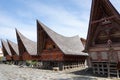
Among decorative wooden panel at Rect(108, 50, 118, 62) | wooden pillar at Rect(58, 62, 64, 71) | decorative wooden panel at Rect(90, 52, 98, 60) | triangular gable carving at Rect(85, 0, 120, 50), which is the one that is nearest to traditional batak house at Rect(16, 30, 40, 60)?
wooden pillar at Rect(58, 62, 64, 71)

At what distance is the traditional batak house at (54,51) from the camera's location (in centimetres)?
2779

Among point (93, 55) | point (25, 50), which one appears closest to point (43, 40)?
point (25, 50)

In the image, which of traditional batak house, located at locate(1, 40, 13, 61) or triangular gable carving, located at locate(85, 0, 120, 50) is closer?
triangular gable carving, located at locate(85, 0, 120, 50)

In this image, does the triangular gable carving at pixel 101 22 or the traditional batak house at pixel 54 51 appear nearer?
the triangular gable carving at pixel 101 22

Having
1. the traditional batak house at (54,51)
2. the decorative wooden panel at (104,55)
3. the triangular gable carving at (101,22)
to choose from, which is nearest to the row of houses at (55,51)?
the traditional batak house at (54,51)

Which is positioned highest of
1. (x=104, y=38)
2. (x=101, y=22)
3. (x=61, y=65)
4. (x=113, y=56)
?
(x=101, y=22)

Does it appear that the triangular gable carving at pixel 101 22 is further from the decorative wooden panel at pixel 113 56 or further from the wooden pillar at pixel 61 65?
the wooden pillar at pixel 61 65

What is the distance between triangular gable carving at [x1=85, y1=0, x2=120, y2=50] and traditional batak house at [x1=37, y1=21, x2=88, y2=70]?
6.52 metres

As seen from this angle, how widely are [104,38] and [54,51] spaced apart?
36.9 ft

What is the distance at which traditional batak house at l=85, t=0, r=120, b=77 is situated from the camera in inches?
723

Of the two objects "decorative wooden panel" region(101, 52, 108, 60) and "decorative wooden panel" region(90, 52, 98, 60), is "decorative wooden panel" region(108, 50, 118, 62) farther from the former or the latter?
"decorative wooden panel" region(90, 52, 98, 60)

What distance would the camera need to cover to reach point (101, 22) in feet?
65.3

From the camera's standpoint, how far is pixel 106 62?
19609 mm

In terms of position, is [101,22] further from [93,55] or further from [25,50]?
[25,50]
